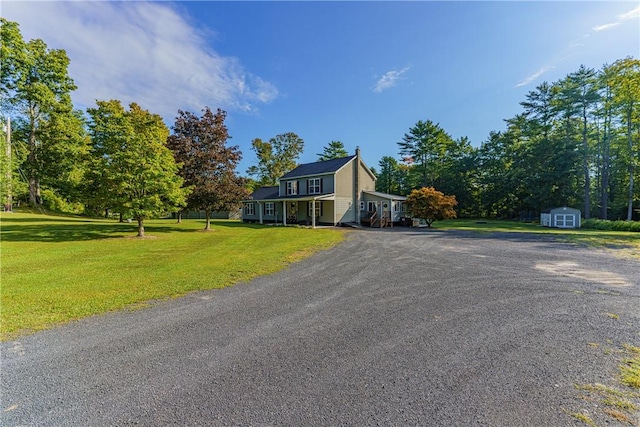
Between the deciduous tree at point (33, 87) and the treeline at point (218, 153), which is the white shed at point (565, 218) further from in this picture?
the deciduous tree at point (33, 87)

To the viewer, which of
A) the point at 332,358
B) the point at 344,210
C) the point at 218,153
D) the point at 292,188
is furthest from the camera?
the point at 292,188

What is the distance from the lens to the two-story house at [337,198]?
24812 millimetres

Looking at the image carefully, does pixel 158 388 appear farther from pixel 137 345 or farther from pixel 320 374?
pixel 320 374

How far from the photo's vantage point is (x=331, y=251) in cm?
1098

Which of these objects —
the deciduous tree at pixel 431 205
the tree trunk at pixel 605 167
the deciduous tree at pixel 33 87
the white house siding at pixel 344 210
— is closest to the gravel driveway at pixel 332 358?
the deciduous tree at pixel 431 205

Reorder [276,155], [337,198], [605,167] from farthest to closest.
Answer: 1. [276,155]
2. [605,167]
3. [337,198]

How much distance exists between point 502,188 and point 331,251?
3410 cm

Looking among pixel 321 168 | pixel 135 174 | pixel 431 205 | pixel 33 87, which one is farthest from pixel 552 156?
pixel 33 87

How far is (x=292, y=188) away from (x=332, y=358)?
26.3m

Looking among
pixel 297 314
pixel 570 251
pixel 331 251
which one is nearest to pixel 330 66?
pixel 331 251

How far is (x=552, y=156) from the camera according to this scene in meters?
31.0

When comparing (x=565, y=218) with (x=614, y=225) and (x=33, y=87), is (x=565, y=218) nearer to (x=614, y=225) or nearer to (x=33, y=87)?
(x=614, y=225)

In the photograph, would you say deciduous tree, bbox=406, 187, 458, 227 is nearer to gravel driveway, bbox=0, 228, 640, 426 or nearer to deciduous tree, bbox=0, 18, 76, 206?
gravel driveway, bbox=0, 228, 640, 426

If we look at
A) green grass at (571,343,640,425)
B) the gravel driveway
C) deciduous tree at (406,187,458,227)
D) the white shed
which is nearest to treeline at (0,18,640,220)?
the white shed
